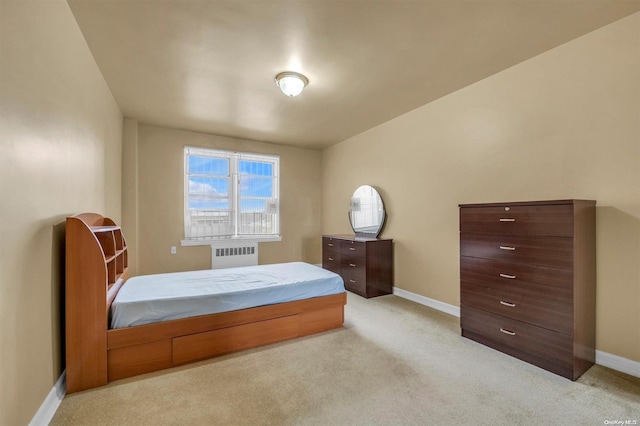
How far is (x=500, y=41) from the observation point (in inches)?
90.4

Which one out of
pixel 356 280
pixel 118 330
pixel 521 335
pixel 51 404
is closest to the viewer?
pixel 51 404

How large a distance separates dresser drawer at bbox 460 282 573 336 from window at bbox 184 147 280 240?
373 cm

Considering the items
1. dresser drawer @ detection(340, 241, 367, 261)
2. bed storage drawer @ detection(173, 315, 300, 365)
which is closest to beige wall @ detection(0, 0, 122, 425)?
bed storage drawer @ detection(173, 315, 300, 365)

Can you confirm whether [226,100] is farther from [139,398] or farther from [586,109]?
[586,109]

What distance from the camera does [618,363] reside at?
2090mm

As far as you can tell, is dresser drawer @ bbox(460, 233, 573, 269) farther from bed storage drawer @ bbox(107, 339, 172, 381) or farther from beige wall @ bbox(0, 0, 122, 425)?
beige wall @ bbox(0, 0, 122, 425)

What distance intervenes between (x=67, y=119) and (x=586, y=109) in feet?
13.0

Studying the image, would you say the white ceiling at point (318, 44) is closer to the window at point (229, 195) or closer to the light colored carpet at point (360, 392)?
the window at point (229, 195)

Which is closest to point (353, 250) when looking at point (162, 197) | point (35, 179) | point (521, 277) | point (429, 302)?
point (429, 302)

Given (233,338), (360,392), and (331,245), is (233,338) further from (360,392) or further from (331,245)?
(331,245)

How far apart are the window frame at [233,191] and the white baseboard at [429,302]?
2.54m

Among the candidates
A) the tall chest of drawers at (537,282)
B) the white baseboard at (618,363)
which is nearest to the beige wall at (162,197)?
the tall chest of drawers at (537,282)

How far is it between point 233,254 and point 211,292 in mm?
2693

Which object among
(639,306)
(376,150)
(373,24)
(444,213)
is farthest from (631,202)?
(376,150)
